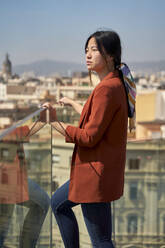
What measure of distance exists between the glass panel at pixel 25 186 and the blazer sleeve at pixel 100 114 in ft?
0.61

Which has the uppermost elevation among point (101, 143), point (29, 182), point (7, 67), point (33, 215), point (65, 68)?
point (65, 68)

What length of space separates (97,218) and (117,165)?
0.49 ft

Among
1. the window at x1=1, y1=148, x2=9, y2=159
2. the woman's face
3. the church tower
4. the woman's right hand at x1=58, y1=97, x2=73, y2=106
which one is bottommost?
the window at x1=1, y1=148, x2=9, y2=159

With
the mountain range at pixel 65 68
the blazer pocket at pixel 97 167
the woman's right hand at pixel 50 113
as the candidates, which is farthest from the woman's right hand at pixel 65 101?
the mountain range at pixel 65 68

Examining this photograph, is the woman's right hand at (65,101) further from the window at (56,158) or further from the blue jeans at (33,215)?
the window at (56,158)

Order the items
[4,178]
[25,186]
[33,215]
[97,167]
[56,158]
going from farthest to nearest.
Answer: [56,158], [33,215], [25,186], [97,167], [4,178]

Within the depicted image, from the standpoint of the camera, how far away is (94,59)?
1.19 metres

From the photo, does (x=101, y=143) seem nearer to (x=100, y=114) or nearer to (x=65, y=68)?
(x=100, y=114)

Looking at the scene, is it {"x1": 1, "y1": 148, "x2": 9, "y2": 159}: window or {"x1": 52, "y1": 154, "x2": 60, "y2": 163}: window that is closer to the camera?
{"x1": 1, "y1": 148, "x2": 9, "y2": 159}: window

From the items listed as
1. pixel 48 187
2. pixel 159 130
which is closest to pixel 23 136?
pixel 48 187

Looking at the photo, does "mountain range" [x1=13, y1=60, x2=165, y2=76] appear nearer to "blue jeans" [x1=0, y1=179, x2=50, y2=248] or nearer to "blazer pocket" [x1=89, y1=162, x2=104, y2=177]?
"blue jeans" [x1=0, y1=179, x2=50, y2=248]

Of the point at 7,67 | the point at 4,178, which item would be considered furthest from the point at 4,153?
the point at 7,67

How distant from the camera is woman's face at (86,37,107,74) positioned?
1.19m

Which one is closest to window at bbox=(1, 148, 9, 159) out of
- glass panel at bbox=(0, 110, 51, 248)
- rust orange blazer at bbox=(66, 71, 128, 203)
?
glass panel at bbox=(0, 110, 51, 248)
